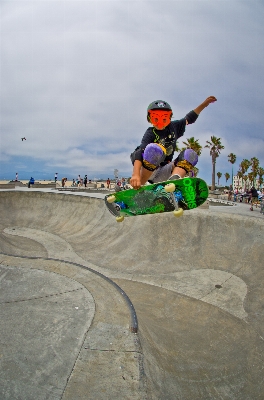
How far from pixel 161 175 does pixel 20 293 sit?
13.3 feet

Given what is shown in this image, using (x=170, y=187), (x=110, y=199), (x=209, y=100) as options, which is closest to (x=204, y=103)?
(x=209, y=100)

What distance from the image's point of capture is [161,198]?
466 centimetres

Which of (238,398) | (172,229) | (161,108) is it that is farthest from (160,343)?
(172,229)

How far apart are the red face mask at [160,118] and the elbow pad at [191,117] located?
0.61 m

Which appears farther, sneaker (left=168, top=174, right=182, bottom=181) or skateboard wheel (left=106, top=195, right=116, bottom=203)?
skateboard wheel (left=106, top=195, right=116, bottom=203)

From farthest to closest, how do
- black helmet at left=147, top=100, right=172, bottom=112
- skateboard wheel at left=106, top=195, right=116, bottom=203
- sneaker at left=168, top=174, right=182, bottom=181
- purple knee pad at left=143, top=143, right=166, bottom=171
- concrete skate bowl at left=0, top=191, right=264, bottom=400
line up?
skateboard wheel at left=106, top=195, right=116, bottom=203 → concrete skate bowl at left=0, top=191, right=264, bottom=400 → sneaker at left=168, top=174, right=182, bottom=181 → black helmet at left=147, top=100, right=172, bottom=112 → purple knee pad at left=143, top=143, right=166, bottom=171

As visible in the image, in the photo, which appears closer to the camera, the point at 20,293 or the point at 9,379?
the point at 9,379

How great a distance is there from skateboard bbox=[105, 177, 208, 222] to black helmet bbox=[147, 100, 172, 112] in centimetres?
111

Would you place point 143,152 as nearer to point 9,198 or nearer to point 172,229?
point 172,229

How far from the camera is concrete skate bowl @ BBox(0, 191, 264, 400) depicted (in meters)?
4.83

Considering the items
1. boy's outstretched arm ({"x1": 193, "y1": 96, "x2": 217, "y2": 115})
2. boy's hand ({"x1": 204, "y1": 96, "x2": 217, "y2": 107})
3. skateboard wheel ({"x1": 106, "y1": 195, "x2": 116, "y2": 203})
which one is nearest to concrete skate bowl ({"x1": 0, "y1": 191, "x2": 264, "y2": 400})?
skateboard wheel ({"x1": 106, "y1": 195, "x2": 116, "y2": 203})

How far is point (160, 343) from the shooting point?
5375 millimetres

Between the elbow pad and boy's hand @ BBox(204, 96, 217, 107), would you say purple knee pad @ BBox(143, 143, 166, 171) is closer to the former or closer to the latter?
the elbow pad

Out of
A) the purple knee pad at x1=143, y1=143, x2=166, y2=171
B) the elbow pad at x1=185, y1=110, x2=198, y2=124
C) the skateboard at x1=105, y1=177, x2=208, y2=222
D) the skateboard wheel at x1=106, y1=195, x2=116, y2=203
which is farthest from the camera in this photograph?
the skateboard wheel at x1=106, y1=195, x2=116, y2=203
